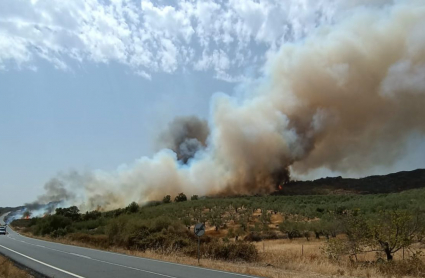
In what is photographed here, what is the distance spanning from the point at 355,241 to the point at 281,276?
250 inches

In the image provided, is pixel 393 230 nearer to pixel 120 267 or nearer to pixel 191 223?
pixel 120 267

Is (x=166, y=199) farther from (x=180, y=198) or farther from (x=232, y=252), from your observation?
(x=232, y=252)

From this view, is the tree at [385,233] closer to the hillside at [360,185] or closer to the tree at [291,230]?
the tree at [291,230]

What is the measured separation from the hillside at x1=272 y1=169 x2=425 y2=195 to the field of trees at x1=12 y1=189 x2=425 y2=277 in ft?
65.1

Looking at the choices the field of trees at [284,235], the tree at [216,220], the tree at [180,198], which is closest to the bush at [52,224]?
the field of trees at [284,235]

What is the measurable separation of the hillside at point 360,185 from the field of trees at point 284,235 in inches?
781

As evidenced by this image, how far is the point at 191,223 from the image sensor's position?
46.5 m

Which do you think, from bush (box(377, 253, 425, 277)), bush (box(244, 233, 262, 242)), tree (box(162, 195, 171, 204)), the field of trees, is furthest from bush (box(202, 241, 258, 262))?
tree (box(162, 195, 171, 204))

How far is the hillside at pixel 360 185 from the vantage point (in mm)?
82312

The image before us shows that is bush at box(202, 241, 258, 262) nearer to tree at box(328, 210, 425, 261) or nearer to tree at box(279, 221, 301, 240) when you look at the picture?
tree at box(328, 210, 425, 261)

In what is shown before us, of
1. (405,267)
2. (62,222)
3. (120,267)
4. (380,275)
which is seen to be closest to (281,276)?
(380,275)

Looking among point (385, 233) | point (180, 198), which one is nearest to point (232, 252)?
point (385, 233)

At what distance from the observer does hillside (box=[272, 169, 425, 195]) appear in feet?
270

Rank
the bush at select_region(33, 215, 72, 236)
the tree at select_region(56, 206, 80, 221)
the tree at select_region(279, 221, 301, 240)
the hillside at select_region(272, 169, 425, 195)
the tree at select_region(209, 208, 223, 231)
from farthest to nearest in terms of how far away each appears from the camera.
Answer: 1. the hillside at select_region(272, 169, 425, 195)
2. the tree at select_region(56, 206, 80, 221)
3. the bush at select_region(33, 215, 72, 236)
4. the tree at select_region(209, 208, 223, 231)
5. the tree at select_region(279, 221, 301, 240)
